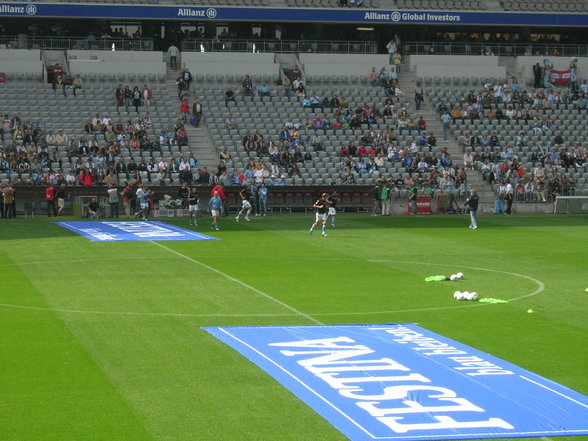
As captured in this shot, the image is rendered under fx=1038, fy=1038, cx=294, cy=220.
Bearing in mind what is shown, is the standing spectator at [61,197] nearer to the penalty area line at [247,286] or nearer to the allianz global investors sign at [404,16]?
the penalty area line at [247,286]

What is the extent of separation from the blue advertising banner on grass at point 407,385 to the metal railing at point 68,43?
41951 millimetres

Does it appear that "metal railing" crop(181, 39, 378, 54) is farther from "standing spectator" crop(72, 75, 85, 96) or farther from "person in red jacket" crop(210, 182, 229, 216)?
"person in red jacket" crop(210, 182, 229, 216)

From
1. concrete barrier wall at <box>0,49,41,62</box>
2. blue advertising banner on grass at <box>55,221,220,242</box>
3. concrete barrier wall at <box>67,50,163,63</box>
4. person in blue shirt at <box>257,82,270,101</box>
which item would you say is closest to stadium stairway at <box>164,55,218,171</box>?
concrete barrier wall at <box>67,50,163,63</box>

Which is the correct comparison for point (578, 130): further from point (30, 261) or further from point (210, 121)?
point (30, 261)

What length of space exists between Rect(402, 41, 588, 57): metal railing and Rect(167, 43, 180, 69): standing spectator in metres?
14.2

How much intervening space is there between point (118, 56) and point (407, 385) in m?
46.2

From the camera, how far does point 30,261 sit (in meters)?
29.2

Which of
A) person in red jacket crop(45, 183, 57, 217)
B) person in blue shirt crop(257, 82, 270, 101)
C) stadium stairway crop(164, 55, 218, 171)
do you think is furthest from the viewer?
person in blue shirt crop(257, 82, 270, 101)

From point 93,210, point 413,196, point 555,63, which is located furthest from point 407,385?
point 555,63

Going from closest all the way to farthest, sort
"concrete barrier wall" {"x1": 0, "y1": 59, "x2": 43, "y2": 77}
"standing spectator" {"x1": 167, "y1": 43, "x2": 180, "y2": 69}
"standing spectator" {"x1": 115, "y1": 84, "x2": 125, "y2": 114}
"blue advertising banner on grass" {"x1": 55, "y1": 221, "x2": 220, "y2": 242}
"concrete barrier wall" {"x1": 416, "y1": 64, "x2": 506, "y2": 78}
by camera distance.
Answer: "blue advertising banner on grass" {"x1": 55, "y1": 221, "x2": 220, "y2": 242}
"standing spectator" {"x1": 115, "y1": 84, "x2": 125, "y2": 114}
"concrete barrier wall" {"x1": 0, "y1": 59, "x2": 43, "y2": 77}
"standing spectator" {"x1": 167, "y1": 43, "x2": 180, "y2": 69}
"concrete barrier wall" {"x1": 416, "y1": 64, "x2": 506, "y2": 78}

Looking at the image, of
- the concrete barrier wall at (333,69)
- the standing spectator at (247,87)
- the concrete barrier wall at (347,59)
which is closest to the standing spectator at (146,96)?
the standing spectator at (247,87)

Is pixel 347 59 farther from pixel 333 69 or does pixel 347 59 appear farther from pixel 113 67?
pixel 113 67

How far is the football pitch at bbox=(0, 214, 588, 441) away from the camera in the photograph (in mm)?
13414

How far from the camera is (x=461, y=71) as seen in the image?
61969mm
